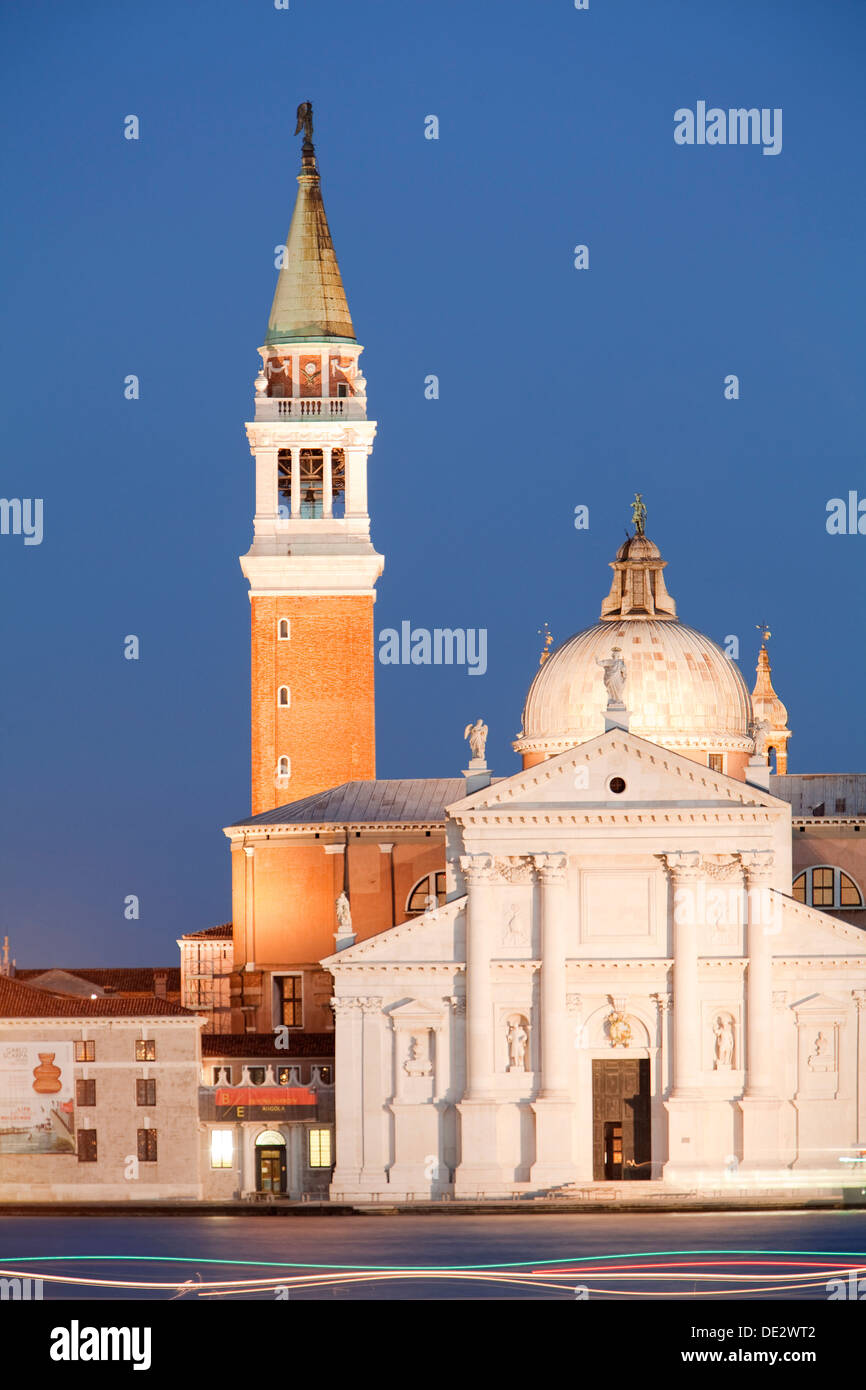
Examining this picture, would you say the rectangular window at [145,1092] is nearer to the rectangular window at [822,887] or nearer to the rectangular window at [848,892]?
the rectangular window at [822,887]

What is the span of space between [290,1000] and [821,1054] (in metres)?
17.2

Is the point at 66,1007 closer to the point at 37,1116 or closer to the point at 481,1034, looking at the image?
the point at 37,1116

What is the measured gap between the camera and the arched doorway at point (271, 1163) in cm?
8550

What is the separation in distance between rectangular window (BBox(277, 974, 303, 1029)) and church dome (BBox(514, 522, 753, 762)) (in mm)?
8603

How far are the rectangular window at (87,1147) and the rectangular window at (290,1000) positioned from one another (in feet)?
38.0

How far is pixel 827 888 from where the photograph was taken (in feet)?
306

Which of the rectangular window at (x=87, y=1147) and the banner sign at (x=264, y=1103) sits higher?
the banner sign at (x=264, y=1103)

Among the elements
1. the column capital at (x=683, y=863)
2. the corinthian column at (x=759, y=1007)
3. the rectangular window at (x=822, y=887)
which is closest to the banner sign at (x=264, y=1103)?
the column capital at (x=683, y=863)

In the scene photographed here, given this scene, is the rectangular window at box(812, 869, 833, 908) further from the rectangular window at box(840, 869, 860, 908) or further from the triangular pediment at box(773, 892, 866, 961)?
the triangular pediment at box(773, 892, 866, 961)

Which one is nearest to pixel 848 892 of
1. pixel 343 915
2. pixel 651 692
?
pixel 651 692

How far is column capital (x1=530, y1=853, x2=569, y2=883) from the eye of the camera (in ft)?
275

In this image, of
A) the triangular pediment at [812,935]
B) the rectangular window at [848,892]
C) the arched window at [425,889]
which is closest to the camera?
the triangular pediment at [812,935]

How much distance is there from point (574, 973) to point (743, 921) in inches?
161
